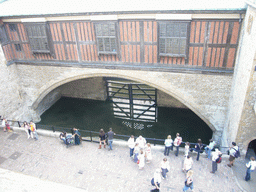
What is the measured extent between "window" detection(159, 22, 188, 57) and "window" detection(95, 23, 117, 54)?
206 centimetres

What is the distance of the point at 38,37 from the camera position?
1108 cm

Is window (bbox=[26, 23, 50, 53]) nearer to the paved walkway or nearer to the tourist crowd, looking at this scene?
the tourist crowd

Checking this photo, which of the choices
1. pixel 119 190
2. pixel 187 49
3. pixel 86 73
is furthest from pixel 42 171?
pixel 187 49

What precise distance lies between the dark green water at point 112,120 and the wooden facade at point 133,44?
4146 millimetres

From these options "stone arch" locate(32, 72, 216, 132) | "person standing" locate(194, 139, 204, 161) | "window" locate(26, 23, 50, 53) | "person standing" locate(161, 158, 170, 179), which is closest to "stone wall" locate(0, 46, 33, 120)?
"stone arch" locate(32, 72, 216, 132)

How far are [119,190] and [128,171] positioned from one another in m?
0.82

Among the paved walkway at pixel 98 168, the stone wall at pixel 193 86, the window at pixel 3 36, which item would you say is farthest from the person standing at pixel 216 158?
the window at pixel 3 36

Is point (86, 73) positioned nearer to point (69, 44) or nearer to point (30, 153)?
point (69, 44)

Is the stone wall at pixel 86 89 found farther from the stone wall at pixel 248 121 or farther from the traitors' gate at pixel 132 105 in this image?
the stone wall at pixel 248 121

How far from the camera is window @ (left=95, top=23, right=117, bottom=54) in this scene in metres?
9.72

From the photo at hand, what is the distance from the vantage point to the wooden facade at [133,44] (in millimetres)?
8648

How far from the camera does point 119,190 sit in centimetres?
728

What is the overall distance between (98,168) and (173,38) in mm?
5796

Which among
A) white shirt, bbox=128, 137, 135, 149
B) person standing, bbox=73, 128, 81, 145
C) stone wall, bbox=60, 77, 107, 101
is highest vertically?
white shirt, bbox=128, 137, 135, 149
